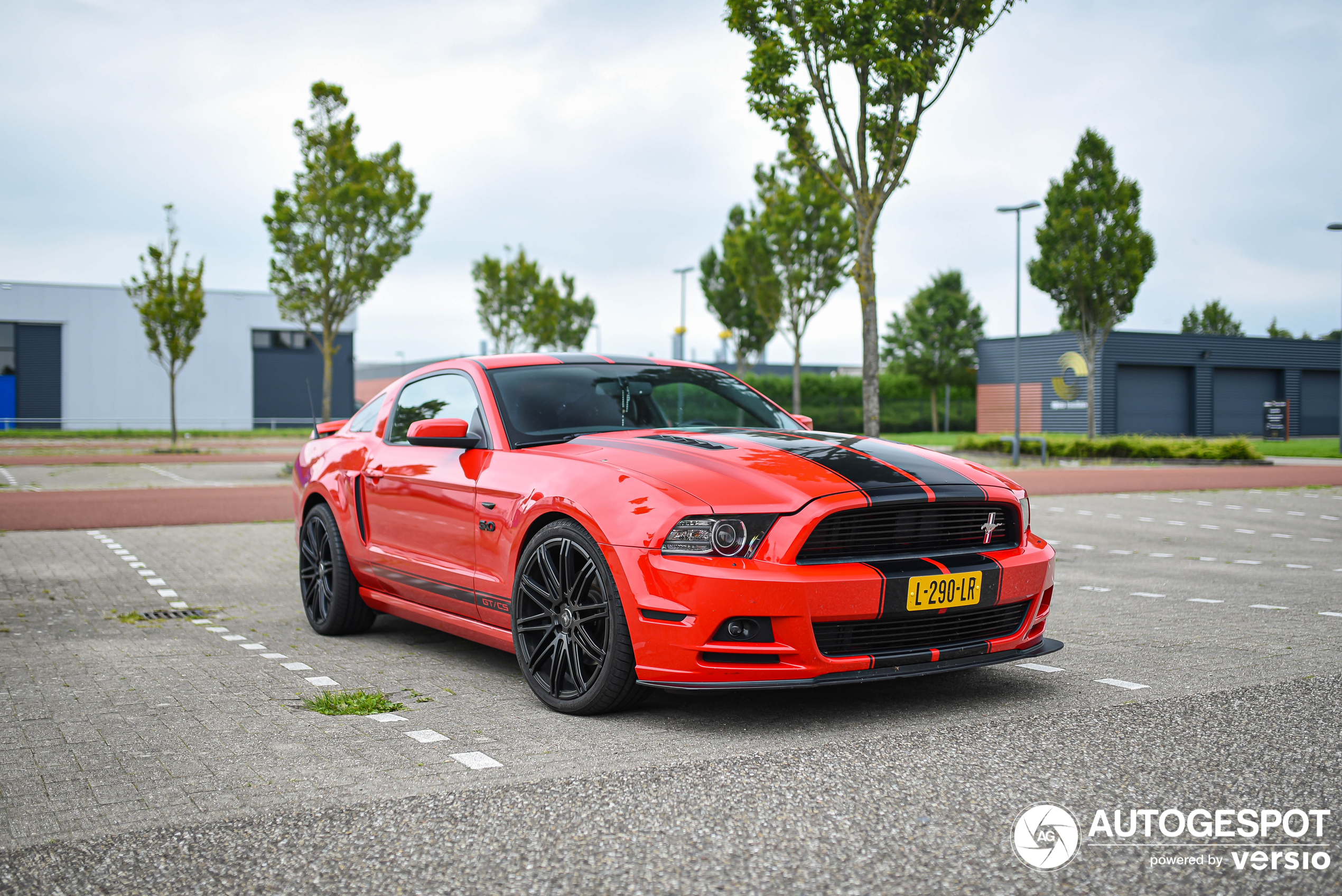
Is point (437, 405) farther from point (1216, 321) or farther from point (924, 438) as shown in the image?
point (1216, 321)

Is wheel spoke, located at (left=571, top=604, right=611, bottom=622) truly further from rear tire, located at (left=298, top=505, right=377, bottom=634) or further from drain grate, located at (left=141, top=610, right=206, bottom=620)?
drain grate, located at (left=141, top=610, right=206, bottom=620)

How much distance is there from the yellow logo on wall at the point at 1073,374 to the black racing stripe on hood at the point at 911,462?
118 ft

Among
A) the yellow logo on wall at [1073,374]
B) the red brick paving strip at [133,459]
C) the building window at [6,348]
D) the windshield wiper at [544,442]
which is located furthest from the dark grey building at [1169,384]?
the windshield wiper at [544,442]

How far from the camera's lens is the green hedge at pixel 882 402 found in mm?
46156

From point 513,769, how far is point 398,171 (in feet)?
72.1

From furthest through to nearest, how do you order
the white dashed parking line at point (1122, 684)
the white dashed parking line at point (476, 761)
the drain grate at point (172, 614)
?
the drain grate at point (172, 614) → the white dashed parking line at point (1122, 684) → the white dashed parking line at point (476, 761)

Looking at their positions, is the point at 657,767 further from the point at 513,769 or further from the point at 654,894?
the point at 654,894

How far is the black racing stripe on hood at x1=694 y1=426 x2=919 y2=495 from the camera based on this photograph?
4172 millimetres

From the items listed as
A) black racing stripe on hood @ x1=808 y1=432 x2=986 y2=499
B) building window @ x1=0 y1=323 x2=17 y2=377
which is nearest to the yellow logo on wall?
black racing stripe on hood @ x1=808 y1=432 x2=986 y2=499

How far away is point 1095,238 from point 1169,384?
1847 centimetres

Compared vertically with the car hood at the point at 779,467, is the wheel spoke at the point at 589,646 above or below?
below

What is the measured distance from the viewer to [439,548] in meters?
5.18

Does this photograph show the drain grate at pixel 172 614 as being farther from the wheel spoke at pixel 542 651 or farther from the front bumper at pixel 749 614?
the front bumper at pixel 749 614

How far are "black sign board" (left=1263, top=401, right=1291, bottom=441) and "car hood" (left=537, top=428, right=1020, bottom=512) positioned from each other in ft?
148
